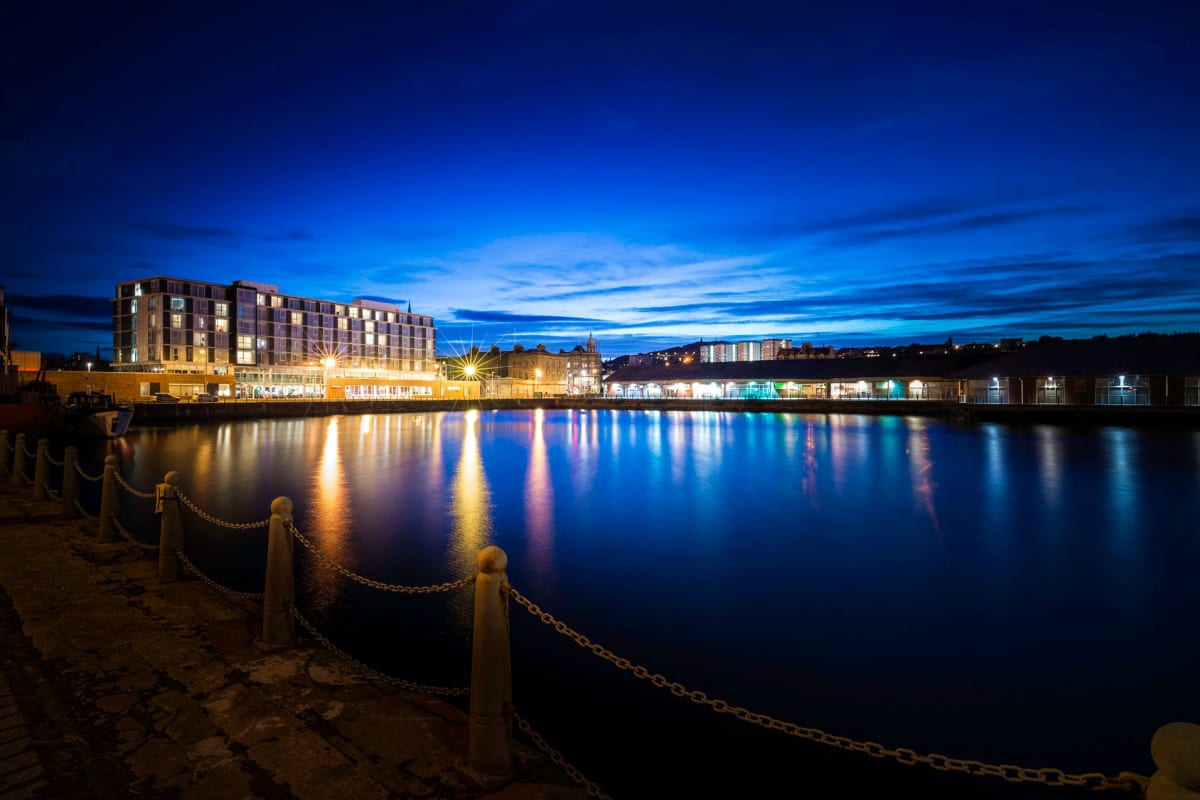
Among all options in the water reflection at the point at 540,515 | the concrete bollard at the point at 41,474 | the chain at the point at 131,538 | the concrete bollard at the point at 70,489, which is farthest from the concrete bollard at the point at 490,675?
the concrete bollard at the point at 41,474

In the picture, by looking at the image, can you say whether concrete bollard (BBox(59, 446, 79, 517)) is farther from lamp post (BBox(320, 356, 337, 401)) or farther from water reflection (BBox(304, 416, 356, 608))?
lamp post (BBox(320, 356, 337, 401))

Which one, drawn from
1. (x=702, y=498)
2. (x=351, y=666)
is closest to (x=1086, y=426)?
(x=702, y=498)

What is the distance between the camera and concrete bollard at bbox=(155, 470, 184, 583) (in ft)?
26.1

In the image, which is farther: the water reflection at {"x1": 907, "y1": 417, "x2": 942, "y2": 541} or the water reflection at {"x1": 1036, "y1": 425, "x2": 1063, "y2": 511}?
the water reflection at {"x1": 1036, "y1": 425, "x2": 1063, "y2": 511}

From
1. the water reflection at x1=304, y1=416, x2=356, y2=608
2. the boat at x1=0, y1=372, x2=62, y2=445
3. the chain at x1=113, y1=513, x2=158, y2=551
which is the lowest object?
the water reflection at x1=304, y1=416, x2=356, y2=608

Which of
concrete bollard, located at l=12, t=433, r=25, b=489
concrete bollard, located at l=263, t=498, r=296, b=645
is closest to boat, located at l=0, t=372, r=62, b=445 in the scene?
concrete bollard, located at l=12, t=433, r=25, b=489

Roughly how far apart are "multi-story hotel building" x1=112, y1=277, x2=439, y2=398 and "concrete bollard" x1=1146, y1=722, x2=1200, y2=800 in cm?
9752

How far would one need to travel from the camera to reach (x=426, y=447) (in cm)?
4059

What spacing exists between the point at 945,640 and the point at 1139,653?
8.66ft

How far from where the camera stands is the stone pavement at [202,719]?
4.03 m

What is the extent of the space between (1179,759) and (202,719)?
587 centimetres

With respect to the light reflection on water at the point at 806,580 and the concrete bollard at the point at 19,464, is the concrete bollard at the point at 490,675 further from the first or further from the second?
the concrete bollard at the point at 19,464

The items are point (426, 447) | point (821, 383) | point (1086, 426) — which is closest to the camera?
point (426, 447)

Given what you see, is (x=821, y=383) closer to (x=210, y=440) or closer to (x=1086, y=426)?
(x=1086, y=426)
